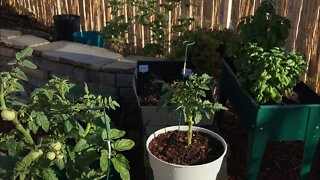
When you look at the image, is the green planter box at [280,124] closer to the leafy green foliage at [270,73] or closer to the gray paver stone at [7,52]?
the leafy green foliage at [270,73]

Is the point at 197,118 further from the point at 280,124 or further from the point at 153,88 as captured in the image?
the point at 153,88

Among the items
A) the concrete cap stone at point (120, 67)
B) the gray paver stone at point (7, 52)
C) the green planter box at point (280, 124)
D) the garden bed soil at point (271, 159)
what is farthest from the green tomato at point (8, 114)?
the gray paver stone at point (7, 52)

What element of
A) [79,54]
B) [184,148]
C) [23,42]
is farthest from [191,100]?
[23,42]

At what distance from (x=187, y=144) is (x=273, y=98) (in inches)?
23.6

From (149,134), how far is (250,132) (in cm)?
64

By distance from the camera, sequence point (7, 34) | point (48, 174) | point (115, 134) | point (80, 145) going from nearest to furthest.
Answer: point (48, 174)
point (80, 145)
point (115, 134)
point (7, 34)

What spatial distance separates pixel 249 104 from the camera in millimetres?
2555

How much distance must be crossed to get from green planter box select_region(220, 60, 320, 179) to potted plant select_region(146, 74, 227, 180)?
253 millimetres

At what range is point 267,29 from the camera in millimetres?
2850

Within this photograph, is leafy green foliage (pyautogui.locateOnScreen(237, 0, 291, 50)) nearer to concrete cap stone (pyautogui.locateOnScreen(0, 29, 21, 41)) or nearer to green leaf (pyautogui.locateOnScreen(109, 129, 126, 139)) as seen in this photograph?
green leaf (pyautogui.locateOnScreen(109, 129, 126, 139))

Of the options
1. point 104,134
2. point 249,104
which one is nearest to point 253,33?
point 249,104

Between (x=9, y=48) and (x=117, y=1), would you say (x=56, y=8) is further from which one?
(x=117, y=1)

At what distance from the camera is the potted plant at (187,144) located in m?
2.24

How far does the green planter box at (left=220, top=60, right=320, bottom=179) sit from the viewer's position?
8.06 ft
